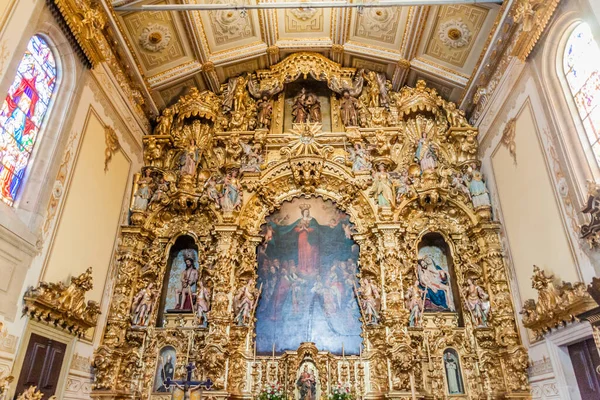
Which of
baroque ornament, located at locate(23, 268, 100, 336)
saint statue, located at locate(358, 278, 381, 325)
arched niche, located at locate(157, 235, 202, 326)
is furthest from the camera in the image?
arched niche, located at locate(157, 235, 202, 326)

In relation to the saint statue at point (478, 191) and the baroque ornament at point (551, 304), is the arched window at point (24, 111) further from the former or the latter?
the saint statue at point (478, 191)

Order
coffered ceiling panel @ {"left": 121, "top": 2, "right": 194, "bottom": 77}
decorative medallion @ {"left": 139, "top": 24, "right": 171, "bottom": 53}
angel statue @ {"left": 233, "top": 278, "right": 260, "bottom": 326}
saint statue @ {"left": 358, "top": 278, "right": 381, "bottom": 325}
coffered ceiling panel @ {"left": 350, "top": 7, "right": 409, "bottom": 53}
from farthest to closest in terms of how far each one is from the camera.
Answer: coffered ceiling panel @ {"left": 350, "top": 7, "right": 409, "bottom": 53}
decorative medallion @ {"left": 139, "top": 24, "right": 171, "bottom": 53}
coffered ceiling panel @ {"left": 121, "top": 2, "right": 194, "bottom": 77}
angel statue @ {"left": 233, "top": 278, "right": 260, "bottom": 326}
saint statue @ {"left": 358, "top": 278, "right": 381, "bottom": 325}

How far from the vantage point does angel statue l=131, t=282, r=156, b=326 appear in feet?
37.7

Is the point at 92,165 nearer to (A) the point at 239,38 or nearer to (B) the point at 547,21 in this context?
(A) the point at 239,38

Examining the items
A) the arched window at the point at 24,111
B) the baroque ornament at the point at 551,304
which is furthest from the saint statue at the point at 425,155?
the arched window at the point at 24,111

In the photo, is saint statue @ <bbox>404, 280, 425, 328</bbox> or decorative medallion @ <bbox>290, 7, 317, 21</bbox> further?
decorative medallion @ <bbox>290, 7, 317, 21</bbox>

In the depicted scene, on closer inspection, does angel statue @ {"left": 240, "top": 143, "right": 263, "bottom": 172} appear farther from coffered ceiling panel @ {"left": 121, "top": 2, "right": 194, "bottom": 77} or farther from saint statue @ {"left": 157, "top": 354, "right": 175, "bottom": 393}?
saint statue @ {"left": 157, "top": 354, "right": 175, "bottom": 393}

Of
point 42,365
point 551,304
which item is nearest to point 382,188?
point 551,304

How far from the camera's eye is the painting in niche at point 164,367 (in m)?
11.1

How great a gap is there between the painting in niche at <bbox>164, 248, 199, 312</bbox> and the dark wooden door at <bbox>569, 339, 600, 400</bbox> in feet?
30.2

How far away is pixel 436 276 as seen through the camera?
40.4 feet

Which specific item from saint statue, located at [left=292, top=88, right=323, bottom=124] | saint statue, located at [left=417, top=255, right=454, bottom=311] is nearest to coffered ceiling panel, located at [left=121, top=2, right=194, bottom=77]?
saint statue, located at [left=292, top=88, right=323, bottom=124]

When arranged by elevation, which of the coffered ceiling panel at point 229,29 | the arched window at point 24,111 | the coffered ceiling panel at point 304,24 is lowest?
the arched window at point 24,111

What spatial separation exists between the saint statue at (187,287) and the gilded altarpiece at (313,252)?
51 mm
